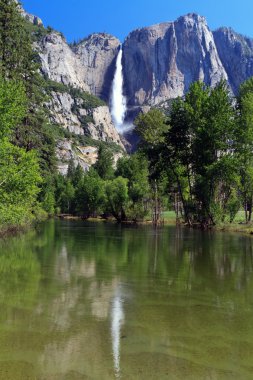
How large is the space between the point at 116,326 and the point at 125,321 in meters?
0.49

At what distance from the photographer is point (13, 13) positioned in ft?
149

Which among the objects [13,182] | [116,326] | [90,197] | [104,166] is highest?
[104,166]

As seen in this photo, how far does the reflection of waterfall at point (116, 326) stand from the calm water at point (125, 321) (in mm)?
19

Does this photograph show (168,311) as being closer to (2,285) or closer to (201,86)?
(2,285)

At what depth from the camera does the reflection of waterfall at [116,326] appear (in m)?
6.94

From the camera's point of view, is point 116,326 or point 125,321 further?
point 125,321

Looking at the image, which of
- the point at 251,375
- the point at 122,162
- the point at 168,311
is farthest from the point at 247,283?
the point at 122,162

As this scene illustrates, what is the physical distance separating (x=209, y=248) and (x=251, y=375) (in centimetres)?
2046

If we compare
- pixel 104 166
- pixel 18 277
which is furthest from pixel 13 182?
pixel 104 166

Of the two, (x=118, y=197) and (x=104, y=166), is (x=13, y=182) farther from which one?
(x=104, y=166)

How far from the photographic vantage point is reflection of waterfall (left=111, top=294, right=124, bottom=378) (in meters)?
6.94

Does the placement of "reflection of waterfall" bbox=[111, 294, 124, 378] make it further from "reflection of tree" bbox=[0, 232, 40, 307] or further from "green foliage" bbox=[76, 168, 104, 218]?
"green foliage" bbox=[76, 168, 104, 218]

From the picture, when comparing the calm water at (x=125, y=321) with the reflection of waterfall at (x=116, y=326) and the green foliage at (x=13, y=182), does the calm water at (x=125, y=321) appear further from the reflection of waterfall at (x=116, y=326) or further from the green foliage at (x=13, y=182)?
the green foliage at (x=13, y=182)

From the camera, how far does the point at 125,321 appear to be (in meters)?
9.54
